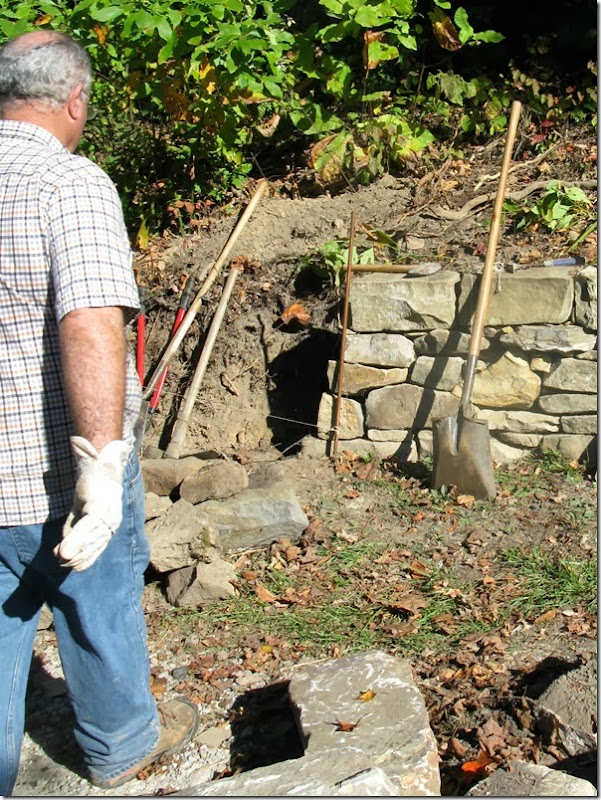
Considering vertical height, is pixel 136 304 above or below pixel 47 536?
above

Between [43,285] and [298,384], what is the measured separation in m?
3.57

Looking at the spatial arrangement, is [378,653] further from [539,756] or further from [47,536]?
[47,536]

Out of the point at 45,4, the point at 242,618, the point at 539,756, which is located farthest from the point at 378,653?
the point at 45,4

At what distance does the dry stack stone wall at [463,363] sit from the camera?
4.84 m

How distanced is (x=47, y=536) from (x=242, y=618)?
5.26ft

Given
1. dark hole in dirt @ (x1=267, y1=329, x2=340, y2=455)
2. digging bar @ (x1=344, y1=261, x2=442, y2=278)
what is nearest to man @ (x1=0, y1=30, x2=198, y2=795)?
digging bar @ (x1=344, y1=261, x2=442, y2=278)

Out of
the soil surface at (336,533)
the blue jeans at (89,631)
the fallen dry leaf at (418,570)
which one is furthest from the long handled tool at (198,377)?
the blue jeans at (89,631)

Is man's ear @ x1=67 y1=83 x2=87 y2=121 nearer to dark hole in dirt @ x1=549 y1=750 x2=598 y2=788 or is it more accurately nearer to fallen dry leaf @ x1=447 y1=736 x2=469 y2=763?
fallen dry leaf @ x1=447 y1=736 x2=469 y2=763

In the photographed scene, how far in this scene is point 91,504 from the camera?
2170 mm

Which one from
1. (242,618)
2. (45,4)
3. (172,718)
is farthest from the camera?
(45,4)

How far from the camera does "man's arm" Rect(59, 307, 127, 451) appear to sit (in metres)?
2.18

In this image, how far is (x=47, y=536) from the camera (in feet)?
7.86

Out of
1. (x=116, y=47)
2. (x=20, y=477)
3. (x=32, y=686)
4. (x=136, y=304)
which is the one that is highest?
(x=116, y=47)

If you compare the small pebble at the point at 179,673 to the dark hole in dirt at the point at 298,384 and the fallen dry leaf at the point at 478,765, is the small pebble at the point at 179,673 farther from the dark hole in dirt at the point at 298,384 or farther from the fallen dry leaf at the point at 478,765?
the dark hole in dirt at the point at 298,384
